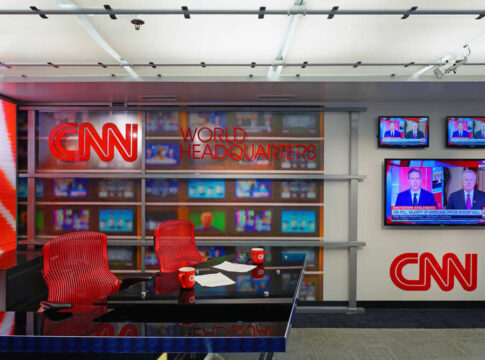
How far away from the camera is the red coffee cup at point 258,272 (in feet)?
8.44

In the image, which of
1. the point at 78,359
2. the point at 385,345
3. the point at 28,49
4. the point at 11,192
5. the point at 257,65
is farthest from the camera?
the point at 11,192

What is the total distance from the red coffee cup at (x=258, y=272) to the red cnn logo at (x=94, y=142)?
2525mm

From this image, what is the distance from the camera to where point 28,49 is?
2.85 m

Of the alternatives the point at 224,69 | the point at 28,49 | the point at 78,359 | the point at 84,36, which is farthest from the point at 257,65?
the point at 78,359

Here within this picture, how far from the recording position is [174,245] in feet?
11.5

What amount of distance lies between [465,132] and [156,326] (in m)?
4.56

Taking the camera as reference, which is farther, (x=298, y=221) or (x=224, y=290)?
(x=298, y=221)

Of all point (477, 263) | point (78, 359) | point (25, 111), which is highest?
point (25, 111)

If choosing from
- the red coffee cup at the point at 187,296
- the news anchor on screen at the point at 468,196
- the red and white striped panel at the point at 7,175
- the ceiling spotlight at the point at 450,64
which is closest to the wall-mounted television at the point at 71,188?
the red and white striped panel at the point at 7,175

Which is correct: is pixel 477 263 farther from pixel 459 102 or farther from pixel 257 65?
pixel 257 65

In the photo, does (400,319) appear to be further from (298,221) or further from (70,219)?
(70,219)

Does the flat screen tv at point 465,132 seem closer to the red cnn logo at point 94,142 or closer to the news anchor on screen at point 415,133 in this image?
the news anchor on screen at point 415,133

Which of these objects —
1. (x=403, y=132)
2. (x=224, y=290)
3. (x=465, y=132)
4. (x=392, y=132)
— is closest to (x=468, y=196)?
(x=465, y=132)

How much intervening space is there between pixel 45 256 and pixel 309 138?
3.28 meters
